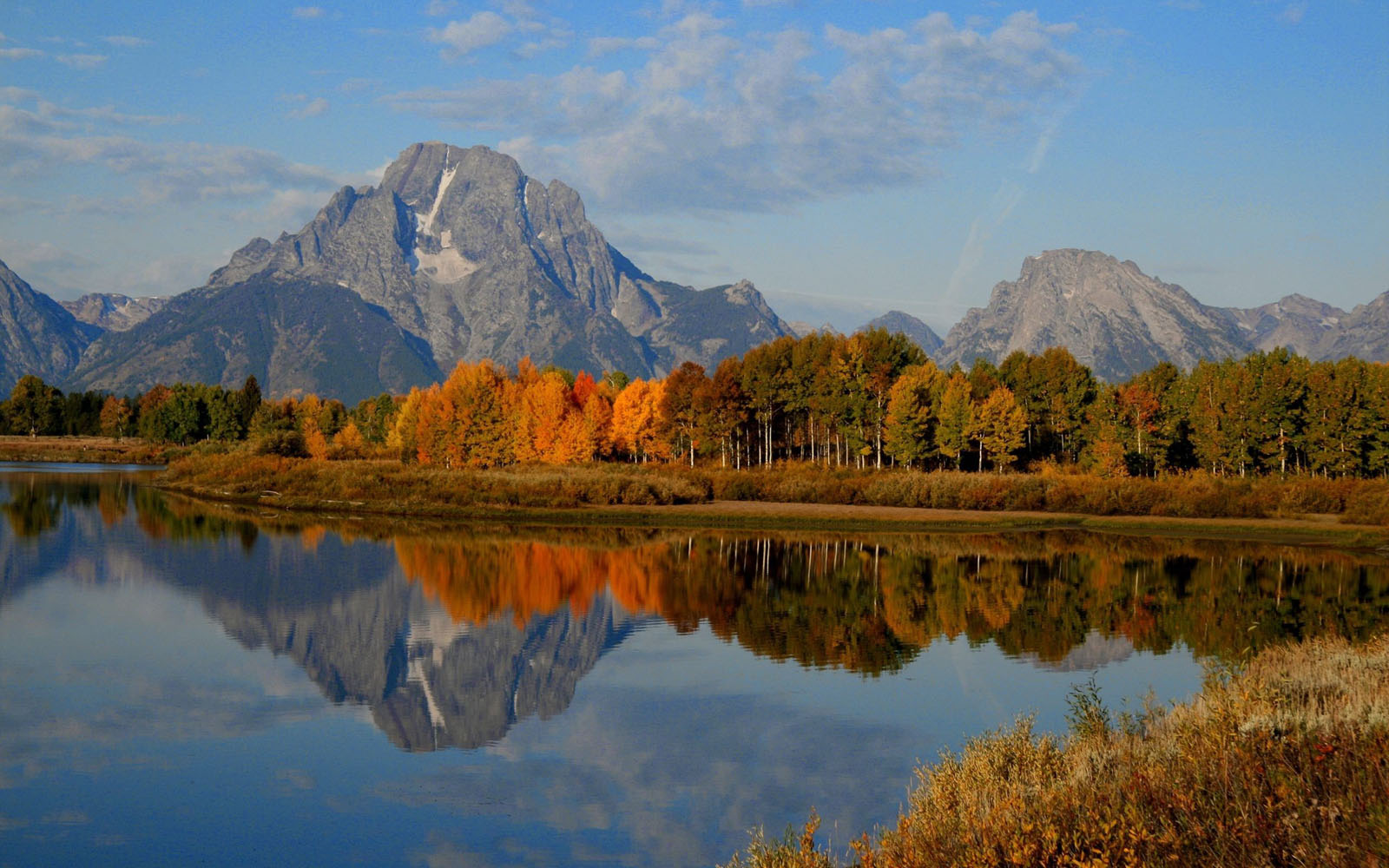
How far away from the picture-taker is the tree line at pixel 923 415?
8925cm

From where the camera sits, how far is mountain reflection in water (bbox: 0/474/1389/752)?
29484 mm

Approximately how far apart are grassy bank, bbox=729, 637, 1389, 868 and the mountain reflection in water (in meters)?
12.0

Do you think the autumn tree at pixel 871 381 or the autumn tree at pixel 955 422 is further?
the autumn tree at pixel 871 381

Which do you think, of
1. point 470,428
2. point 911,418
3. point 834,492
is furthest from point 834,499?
point 470,428

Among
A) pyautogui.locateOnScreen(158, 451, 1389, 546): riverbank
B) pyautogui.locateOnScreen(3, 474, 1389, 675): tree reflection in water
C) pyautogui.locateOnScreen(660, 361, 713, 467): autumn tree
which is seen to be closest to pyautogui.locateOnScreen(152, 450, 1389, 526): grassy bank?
pyautogui.locateOnScreen(158, 451, 1389, 546): riverbank

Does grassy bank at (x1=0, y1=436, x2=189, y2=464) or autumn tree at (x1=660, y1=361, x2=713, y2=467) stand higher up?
autumn tree at (x1=660, y1=361, x2=713, y2=467)

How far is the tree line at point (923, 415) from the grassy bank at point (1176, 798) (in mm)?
76386

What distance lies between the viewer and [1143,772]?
1334 centimetres

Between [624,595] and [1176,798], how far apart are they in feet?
99.7

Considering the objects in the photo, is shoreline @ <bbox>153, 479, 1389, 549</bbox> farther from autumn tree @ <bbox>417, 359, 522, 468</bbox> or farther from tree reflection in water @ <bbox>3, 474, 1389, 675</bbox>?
Answer: autumn tree @ <bbox>417, 359, 522, 468</bbox>

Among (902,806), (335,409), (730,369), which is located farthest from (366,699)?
(335,409)

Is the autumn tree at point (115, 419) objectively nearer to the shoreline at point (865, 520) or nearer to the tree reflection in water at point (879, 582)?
the shoreline at point (865, 520)

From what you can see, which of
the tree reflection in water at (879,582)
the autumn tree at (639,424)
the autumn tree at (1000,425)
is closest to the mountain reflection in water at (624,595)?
the tree reflection in water at (879,582)

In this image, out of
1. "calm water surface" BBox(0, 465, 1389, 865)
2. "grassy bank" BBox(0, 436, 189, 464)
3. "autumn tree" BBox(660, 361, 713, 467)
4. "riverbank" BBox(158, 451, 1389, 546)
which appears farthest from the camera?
"grassy bank" BBox(0, 436, 189, 464)
